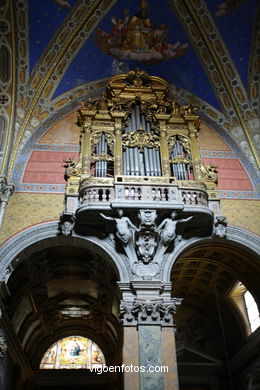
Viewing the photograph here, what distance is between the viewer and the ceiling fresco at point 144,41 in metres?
16.3

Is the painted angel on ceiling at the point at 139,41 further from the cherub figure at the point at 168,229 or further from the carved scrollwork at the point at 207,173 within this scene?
the cherub figure at the point at 168,229

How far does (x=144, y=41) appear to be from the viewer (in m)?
17.6

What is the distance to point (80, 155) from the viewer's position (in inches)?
617

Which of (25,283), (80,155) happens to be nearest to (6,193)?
(80,155)

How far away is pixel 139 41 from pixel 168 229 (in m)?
8.62

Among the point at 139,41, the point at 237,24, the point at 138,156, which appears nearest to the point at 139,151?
the point at 138,156

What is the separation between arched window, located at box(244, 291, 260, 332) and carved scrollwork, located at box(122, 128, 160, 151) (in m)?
7.42

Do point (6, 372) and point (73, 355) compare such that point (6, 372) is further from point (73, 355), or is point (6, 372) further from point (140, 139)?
point (140, 139)

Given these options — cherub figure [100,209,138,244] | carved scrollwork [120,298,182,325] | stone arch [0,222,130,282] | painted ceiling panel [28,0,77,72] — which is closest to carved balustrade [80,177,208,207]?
cherub figure [100,209,138,244]

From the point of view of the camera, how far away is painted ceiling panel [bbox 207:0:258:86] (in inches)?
642

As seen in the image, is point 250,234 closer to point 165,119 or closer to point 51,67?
point 165,119

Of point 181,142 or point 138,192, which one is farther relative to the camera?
point 181,142

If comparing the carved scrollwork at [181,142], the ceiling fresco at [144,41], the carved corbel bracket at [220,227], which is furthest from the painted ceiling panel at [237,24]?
the carved corbel bracket at [220,227]

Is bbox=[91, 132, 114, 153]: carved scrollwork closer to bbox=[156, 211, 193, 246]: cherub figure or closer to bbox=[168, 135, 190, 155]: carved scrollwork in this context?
bbox=[168, 135, 190, 155]: carved scrollwork
